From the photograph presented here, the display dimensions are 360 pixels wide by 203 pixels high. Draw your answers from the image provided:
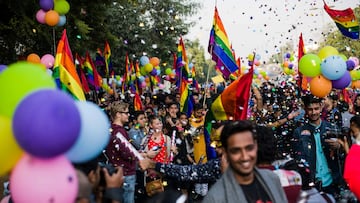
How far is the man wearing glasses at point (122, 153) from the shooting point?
20.7ft

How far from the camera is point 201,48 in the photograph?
83.1 m

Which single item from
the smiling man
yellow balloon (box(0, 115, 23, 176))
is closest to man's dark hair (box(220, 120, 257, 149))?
the smiling man

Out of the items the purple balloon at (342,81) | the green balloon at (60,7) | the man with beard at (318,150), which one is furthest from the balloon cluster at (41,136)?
the green balloon at (60,7)

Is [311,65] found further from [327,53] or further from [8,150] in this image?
[8,150]

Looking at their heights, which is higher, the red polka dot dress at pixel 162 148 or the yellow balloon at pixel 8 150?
the yellow balloon at pixel 8 150

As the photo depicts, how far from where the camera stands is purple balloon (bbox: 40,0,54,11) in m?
10.8

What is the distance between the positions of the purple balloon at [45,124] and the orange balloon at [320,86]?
4.91m

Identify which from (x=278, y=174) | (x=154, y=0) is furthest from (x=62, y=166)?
(x=154, y=0)

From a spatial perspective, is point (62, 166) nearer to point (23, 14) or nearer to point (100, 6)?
point (23, 14)

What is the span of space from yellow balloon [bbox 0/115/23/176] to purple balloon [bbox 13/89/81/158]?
161 mm

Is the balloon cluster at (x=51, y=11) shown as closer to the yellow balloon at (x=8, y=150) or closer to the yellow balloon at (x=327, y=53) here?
the yellow balloon at (x=327, y=53)

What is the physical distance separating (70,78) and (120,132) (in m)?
1.21

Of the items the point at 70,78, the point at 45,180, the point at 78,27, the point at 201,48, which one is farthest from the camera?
the point at 201,48

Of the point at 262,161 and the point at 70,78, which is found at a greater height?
the point at 70,78
